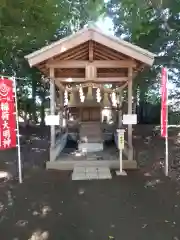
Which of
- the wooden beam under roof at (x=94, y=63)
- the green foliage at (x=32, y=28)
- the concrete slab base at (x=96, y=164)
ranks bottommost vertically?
the concrete slab base at (x=96, y=164)

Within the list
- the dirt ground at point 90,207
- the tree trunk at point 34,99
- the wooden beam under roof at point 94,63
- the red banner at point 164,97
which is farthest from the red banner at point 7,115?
the tree trunk at point 34,99

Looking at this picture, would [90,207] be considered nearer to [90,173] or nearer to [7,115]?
[90,173]

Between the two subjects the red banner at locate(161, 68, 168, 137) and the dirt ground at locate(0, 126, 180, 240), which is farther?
the red banner at locate(161, 68, 168, 137)

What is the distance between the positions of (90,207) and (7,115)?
3027 millimetres

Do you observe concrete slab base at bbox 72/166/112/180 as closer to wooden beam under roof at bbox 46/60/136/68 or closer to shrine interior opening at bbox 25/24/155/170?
shrine interior opening at bbox 25/24/155/170

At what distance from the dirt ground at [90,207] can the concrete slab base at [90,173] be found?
24 centimetres

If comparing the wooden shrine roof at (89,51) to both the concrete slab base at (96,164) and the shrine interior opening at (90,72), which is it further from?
the concrete slab base at (96,164)

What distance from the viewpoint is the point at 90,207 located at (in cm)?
518

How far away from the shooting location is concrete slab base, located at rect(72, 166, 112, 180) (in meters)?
7.04

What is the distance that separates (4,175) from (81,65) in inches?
Answer: 147

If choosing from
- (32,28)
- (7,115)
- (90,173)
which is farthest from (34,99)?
(90,173)

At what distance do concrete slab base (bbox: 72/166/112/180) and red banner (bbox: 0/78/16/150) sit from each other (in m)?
1.75

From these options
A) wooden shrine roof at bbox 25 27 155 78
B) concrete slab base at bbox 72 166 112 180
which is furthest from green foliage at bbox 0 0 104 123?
concrete slab base at bbox 72 166 112 180

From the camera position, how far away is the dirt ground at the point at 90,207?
4.19 m
